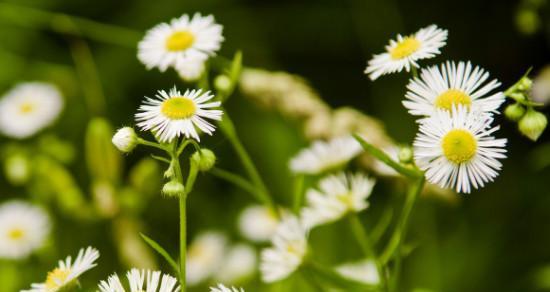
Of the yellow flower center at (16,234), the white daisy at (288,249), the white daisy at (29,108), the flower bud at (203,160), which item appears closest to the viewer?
the flower bud at (203,160)

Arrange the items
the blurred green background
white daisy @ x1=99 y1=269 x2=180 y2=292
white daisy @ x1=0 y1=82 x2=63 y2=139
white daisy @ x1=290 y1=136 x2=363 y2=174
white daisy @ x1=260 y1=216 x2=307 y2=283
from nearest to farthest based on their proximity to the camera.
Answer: white daisy @ x1=99 y1=269 x2=180 y2=292 → white daisy @ x1=260 y1=216 x2=307 y2=283 → white daisy @ x1=290 y1=136 x2=363 y2=174 → the blurred green background → white daisy @ x1=0 y1=82 x2=63 y2=139

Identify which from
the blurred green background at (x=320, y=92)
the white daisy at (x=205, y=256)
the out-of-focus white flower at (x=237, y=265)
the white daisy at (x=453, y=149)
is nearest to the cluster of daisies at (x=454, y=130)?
the white daisy at (x=453, y=149)

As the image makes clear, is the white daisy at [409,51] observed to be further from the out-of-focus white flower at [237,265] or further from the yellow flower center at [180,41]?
the out-of-focus white flower at [237,265]

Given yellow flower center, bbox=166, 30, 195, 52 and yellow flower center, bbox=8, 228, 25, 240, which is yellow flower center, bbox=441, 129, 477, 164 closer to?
yellow flower center, bbox=166, 30, 195, 52

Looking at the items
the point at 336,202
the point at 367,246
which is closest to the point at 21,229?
the point at 336,202

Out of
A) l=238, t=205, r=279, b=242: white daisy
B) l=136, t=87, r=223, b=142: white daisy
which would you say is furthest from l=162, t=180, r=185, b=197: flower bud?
l=238, t=205, r=279, b=242: white daisy

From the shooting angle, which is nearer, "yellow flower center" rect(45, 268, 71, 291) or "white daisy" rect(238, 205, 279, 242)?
"yellow flower center" rect(45, 268, 71, 291)
